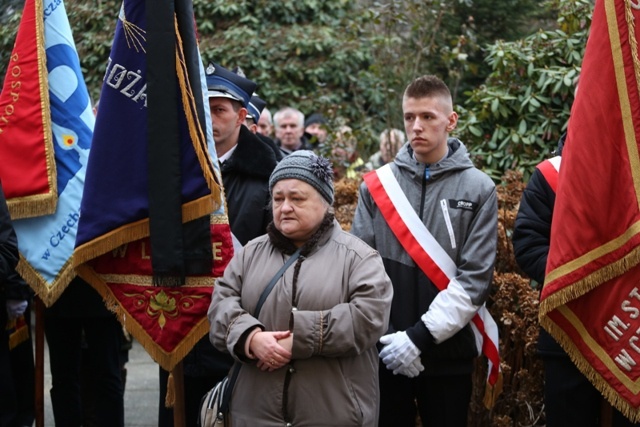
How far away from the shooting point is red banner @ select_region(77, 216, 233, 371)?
508cm

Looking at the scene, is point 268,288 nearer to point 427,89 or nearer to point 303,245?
point 303,245

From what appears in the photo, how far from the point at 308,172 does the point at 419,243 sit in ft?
2.69

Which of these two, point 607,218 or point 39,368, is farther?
point 39,368

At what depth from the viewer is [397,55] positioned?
10.3 metres

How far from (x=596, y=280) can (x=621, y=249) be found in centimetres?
17

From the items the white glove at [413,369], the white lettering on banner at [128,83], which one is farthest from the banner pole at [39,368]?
the white glove at [413,369]

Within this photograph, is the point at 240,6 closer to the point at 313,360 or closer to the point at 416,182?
the point at 416,182

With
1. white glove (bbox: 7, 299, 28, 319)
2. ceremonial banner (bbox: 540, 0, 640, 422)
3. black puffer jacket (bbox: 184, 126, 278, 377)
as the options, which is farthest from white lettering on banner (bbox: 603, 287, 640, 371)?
white glove (bbox: 7, 299, 28, 319)

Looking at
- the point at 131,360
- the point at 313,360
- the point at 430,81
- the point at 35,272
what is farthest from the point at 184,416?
the point at 131,360

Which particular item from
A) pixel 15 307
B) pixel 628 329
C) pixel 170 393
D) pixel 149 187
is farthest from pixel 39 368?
pixel 628 329

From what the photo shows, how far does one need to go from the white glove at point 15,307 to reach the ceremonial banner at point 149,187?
4.06 ft

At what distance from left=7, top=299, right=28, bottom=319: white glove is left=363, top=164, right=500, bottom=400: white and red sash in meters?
2.33

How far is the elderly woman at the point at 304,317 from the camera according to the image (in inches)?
170

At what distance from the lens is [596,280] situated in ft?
15.1
